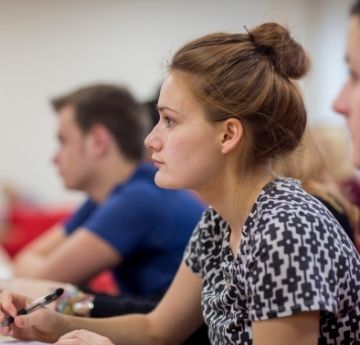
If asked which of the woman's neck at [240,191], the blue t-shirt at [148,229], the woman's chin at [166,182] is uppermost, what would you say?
the woman's chin at [166,182]

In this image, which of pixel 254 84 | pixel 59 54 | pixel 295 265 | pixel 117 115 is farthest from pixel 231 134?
pixel 59 54

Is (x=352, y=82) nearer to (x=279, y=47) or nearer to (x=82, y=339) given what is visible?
(x=279, y=47)

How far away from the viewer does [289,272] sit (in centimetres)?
102

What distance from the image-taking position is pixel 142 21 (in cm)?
444

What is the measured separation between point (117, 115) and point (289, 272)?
1.33 metres

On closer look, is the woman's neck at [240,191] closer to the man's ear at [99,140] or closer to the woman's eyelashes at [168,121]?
the woman's eyelashes at [168,121]

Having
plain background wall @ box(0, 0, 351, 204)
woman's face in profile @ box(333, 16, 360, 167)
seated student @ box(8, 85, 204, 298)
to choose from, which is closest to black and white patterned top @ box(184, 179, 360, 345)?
woman's face in profile @ box(333, 16, 360, 167)

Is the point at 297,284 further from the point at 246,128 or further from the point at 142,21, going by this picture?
the point at 142,21

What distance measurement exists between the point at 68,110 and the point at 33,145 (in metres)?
2.04

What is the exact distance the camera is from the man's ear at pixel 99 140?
2268 millimetres

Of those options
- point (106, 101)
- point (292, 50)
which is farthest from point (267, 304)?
point (106, 101)

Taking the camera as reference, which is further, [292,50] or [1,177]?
[1,177]

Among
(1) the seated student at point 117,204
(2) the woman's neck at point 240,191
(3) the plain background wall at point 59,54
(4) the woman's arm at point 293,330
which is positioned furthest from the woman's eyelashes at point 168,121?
(3) the plain background wall at point 59,54

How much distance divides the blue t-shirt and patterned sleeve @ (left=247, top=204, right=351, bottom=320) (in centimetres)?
93
